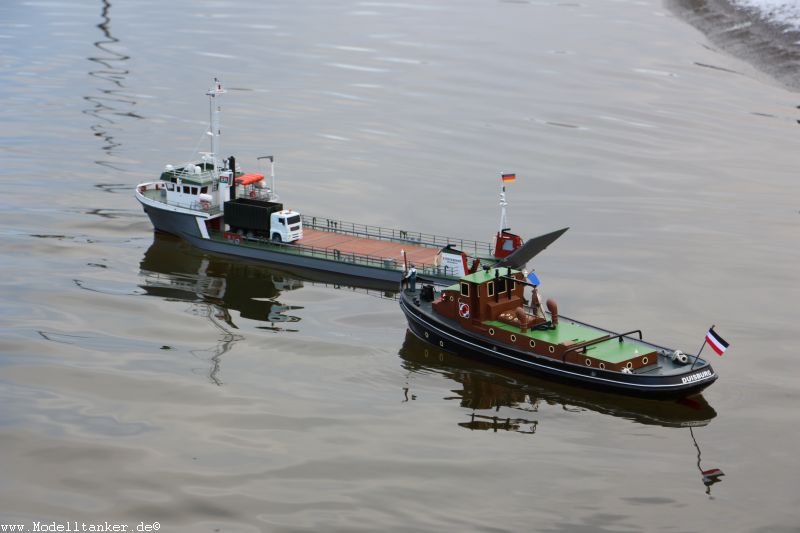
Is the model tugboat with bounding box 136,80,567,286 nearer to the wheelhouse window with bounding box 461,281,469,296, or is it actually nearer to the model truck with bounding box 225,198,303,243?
the model truck with bounding box 225,198,303,243

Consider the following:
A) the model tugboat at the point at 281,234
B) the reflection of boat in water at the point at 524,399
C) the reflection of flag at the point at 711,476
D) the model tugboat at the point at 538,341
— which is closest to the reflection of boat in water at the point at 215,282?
the model tugboat at the point at 281,234

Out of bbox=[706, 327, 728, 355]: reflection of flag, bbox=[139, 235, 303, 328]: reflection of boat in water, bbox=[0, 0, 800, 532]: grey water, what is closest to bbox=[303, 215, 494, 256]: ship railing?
bbox=[0, 0, 800, 532]: grey water

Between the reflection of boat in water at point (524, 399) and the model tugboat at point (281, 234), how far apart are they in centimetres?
1047

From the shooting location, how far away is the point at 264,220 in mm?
74625

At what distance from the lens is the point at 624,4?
16525cm

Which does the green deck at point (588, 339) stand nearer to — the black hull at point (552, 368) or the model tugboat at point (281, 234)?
the black hull at point (552, 368)

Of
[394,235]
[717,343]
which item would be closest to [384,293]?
[394,235]

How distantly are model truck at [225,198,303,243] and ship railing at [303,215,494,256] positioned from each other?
302 centimetres

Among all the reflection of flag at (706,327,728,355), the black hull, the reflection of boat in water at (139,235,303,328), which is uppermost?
the reflection of flag at (706,327,728,355)

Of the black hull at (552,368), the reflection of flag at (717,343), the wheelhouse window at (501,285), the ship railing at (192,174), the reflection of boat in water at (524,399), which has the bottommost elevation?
the reflection of boat in water at (524,399)

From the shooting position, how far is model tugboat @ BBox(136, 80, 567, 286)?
69.8 metres

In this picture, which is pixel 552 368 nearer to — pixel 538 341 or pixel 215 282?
pixel 538 341

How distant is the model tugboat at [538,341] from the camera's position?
53.6 metres

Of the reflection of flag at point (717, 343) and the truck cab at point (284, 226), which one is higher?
the reflection of flag at point (717, 343)
